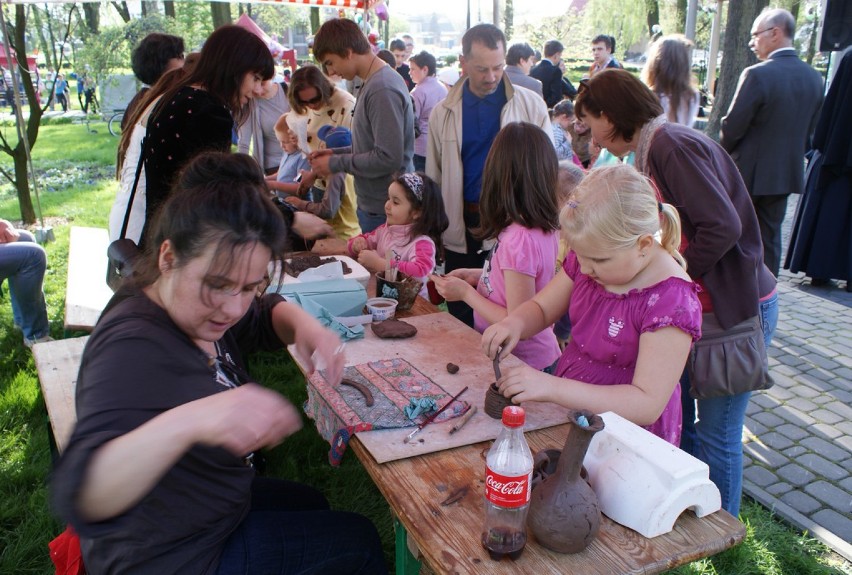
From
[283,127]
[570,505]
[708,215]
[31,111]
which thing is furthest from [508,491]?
[31,111]

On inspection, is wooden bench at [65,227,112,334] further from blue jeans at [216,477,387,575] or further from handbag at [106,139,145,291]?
blue jeans at [216,477,387,575]

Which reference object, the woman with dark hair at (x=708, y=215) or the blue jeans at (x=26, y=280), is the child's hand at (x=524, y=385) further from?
the blue jeans at (x=26, y=280)

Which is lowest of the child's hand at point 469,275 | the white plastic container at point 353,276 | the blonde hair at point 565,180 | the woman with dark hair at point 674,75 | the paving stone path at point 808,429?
the paving stone path at point 808,429

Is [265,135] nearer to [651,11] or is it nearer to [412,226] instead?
[412,226]

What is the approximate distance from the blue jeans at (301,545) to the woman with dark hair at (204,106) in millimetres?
1411

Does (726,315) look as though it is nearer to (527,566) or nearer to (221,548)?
(527,566)

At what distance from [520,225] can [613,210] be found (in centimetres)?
80

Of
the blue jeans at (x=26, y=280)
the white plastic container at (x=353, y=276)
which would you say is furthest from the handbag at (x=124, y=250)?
the blue jeans at (x=26, y=280)

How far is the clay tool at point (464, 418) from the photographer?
5.96 ft

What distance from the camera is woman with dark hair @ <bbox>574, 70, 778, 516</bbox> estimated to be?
87.2 inches

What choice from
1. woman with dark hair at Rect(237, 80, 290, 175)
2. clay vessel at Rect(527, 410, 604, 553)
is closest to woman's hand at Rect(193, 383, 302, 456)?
clay vessel at Rect(527, 410, 604, 553)

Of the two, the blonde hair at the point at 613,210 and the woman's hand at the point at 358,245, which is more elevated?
the blonde hair at the point at 613,210

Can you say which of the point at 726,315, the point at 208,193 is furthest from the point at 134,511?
the point at 726,315

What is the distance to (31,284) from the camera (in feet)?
14.0
